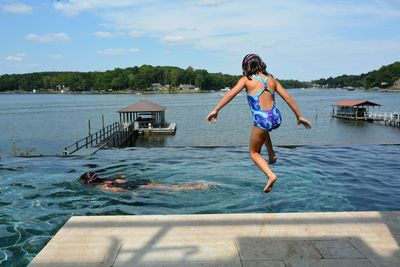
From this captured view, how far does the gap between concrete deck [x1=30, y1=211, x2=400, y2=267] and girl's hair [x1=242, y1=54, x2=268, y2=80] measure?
262cm

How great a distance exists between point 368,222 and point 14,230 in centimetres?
774

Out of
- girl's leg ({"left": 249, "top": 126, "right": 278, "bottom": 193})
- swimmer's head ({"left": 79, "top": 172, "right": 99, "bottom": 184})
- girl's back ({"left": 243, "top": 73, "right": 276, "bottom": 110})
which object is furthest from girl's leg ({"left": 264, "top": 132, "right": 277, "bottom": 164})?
swimmer's head ({"left": 79, "top": 172, "right": 99, "bottom": 184})

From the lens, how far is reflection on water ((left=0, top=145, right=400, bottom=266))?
1064 cm

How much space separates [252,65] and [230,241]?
2.77 m

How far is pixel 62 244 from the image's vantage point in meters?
6.18

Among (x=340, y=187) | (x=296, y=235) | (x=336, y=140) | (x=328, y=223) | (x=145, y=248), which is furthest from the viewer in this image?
(x=336, y=140)

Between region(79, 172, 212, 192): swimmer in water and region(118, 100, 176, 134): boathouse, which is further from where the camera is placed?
region(118, 100, 176, 134): boathouse

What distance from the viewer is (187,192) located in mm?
13719

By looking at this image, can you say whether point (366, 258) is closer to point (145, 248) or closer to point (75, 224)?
point (145, 248)

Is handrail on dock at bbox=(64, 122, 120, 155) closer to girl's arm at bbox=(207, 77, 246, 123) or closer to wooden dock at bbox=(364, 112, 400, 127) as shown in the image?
girl's arm at bbox=(207, 77, 246, 123)

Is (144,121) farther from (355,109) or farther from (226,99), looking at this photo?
(226,99)

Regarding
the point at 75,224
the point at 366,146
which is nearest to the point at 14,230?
the point at 75,224

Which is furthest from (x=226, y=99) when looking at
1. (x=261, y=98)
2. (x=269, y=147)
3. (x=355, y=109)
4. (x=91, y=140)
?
(x=355, y=109)

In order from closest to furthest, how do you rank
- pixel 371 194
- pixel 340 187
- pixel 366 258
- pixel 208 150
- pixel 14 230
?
1. pixel 366 258
2. pixel 14 230
3. pixel 371 194
4. pixel 340 187
5. pixel 208 150
